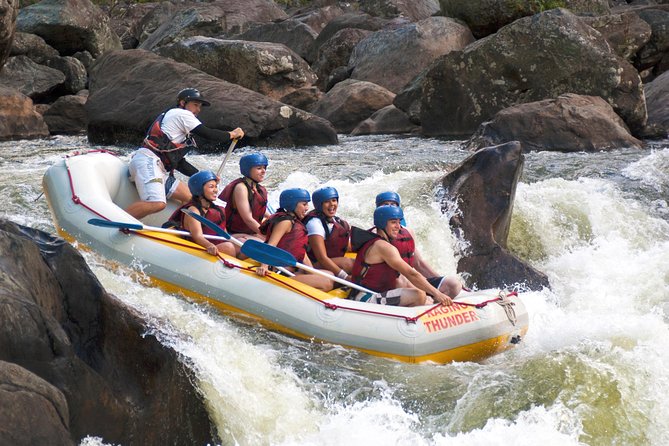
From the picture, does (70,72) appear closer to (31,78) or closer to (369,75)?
(31,78)

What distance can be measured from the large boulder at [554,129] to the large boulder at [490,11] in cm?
537

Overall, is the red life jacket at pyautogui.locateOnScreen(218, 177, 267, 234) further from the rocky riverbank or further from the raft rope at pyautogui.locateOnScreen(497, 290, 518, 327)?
the rocky riverbank

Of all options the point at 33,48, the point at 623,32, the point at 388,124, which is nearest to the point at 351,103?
the point at 388,124

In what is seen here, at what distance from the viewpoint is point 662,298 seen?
9234 millimetres

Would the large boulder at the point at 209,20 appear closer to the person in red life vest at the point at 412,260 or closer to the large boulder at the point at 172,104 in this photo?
the large boulder at the point at 172,104

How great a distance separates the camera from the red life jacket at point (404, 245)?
7.30 m

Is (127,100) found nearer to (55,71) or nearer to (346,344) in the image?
(55,71)

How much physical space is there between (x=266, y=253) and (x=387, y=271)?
2.93ft

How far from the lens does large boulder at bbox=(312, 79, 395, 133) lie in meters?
18.4

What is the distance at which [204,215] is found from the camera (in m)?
7.73

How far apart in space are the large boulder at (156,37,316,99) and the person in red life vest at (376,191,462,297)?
1107 centimetres

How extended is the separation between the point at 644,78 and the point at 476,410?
1590 centimetres

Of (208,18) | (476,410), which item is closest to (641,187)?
(476,410)

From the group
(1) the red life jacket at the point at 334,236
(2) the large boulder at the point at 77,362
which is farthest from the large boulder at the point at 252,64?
(2) the large boulder at the point at 77,362
